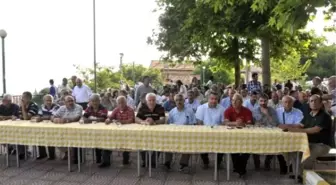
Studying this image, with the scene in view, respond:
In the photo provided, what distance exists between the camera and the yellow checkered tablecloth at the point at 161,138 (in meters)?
6.10

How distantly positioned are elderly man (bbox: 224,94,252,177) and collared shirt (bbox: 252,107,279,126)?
41 centimetres

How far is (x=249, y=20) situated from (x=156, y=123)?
8187 mm

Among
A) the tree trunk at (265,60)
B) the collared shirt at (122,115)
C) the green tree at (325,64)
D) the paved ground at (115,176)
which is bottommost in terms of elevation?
the paved ground at (115,176)

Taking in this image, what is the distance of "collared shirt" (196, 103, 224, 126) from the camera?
7.34m

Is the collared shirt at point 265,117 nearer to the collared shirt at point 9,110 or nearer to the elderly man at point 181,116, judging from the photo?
the elderly man at point 181,116

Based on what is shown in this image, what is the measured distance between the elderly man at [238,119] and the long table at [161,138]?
378 mm

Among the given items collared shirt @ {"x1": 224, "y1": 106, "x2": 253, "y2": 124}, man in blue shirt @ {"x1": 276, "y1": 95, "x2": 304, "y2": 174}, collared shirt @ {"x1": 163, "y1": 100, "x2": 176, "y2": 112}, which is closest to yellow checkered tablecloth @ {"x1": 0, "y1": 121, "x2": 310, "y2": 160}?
collared shirt @ {"x1": 224, "y1": 106, "x2": 253, "y2": 124}

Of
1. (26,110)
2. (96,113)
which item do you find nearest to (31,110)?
(26,110)

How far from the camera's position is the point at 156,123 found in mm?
7219

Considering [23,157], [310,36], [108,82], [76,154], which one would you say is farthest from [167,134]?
[108,82]

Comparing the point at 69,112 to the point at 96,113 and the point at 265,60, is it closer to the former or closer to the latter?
the point at 96,113

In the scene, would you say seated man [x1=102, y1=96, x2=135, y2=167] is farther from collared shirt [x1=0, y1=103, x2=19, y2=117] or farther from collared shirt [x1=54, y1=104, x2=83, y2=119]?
collared shirt [x1=0, y1=103, x2=19, y2=117]

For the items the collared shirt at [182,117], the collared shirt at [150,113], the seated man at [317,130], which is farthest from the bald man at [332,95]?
the collared shirt at [150,113]

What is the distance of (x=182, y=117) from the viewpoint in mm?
7434
